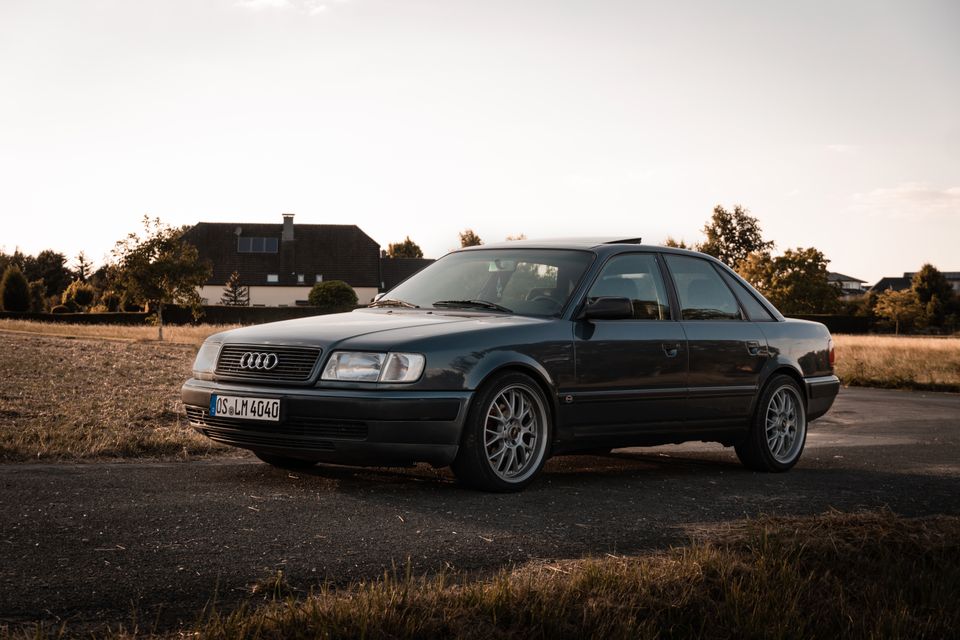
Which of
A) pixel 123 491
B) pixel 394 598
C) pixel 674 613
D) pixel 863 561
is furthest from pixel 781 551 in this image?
pixel 123 491

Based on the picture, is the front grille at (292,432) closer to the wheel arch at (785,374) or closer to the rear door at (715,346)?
the rear door at (715,346)

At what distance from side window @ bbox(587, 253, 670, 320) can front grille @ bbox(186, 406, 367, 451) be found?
218cm

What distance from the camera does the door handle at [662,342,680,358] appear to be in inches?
301

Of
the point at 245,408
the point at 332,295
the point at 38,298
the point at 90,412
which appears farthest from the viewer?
the point at 38,298

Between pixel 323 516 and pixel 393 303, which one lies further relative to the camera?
pixel 393 303

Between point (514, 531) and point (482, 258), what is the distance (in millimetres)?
3096

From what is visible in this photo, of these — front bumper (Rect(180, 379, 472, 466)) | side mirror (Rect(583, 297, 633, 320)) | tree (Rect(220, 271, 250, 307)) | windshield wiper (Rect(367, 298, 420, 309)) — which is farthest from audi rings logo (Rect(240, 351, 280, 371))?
tree (Rect(220, 271, 250, 307))

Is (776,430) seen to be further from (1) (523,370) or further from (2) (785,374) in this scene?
(1) (523,370)

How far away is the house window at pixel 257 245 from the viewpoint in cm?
8400

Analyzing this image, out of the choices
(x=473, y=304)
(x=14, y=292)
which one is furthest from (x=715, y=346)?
(x=14, y=292)

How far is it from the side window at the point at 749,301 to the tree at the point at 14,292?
57.9m

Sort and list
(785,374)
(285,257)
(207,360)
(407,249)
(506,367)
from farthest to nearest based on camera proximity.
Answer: (407,249) < (285,257) < (785,374) < (207,360) < (506,367)

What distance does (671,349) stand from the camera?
7.68 meters

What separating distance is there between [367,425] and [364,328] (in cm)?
74
